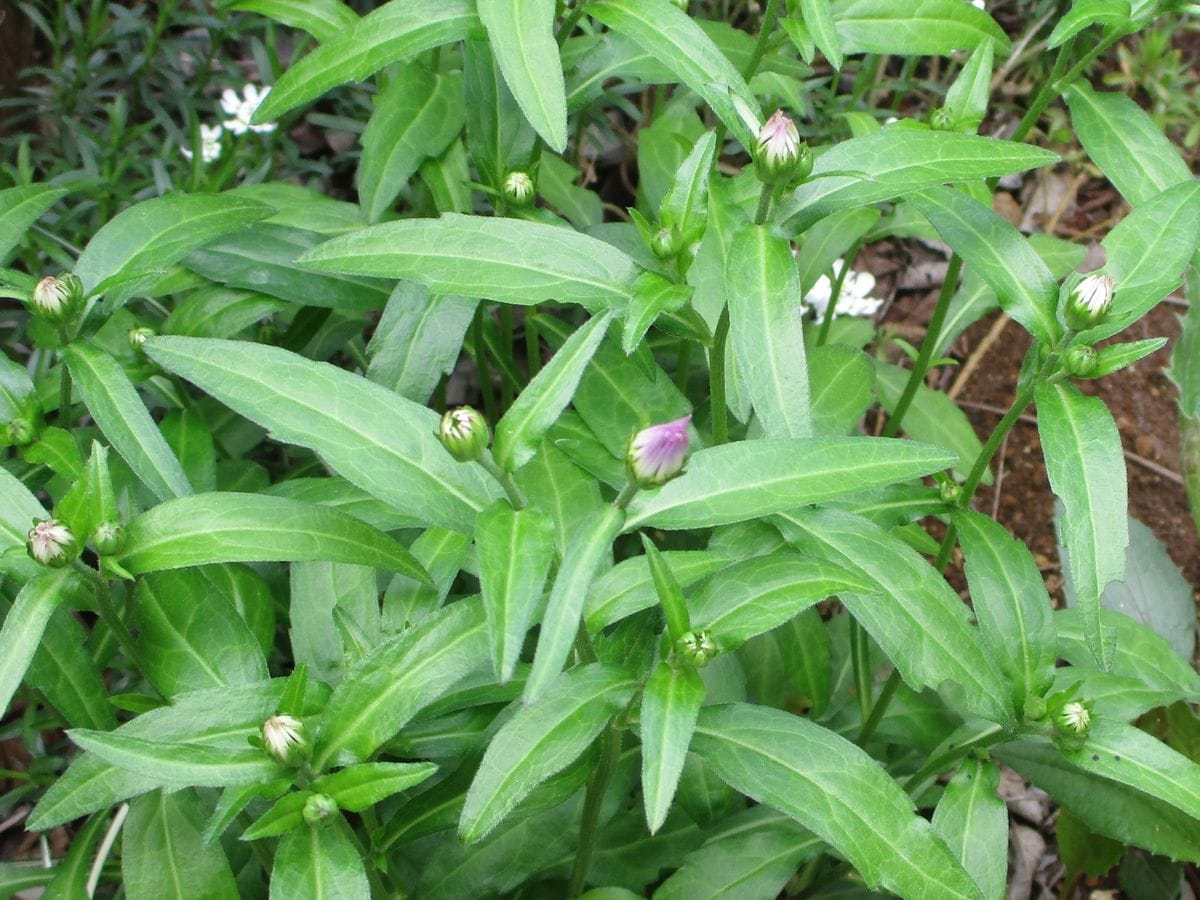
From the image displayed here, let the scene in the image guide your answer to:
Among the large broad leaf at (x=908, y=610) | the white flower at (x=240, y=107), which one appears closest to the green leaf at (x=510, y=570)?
the large broad leaf at (x=908, y=610)

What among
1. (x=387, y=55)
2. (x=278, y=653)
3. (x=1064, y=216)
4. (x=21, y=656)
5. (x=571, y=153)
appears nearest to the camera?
(x=21, y=656)

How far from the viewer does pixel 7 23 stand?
3.41 metres

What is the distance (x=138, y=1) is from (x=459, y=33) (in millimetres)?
2084

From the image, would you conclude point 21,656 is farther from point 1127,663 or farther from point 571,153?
point 571,153

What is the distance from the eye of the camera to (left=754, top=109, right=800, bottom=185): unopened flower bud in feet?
5.19

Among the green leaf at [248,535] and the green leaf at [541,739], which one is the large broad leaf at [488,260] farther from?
the green leaf at [541,739]

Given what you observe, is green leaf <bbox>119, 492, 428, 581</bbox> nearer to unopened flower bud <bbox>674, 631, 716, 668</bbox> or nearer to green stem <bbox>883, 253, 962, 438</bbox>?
unopened flower bud <bbox>674, 631, 716, 668</bbox>

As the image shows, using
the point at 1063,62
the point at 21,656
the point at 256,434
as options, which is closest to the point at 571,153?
the point at 256,434

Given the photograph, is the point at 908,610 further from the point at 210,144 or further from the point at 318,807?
the point at 210,144

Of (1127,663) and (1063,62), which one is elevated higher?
(1063,62)

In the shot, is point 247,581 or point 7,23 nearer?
point 247,581

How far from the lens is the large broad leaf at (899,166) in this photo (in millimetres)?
1701

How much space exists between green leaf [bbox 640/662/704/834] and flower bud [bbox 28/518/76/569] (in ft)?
2.59

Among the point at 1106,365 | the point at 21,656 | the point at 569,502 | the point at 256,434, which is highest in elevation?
the point at 1106,365
